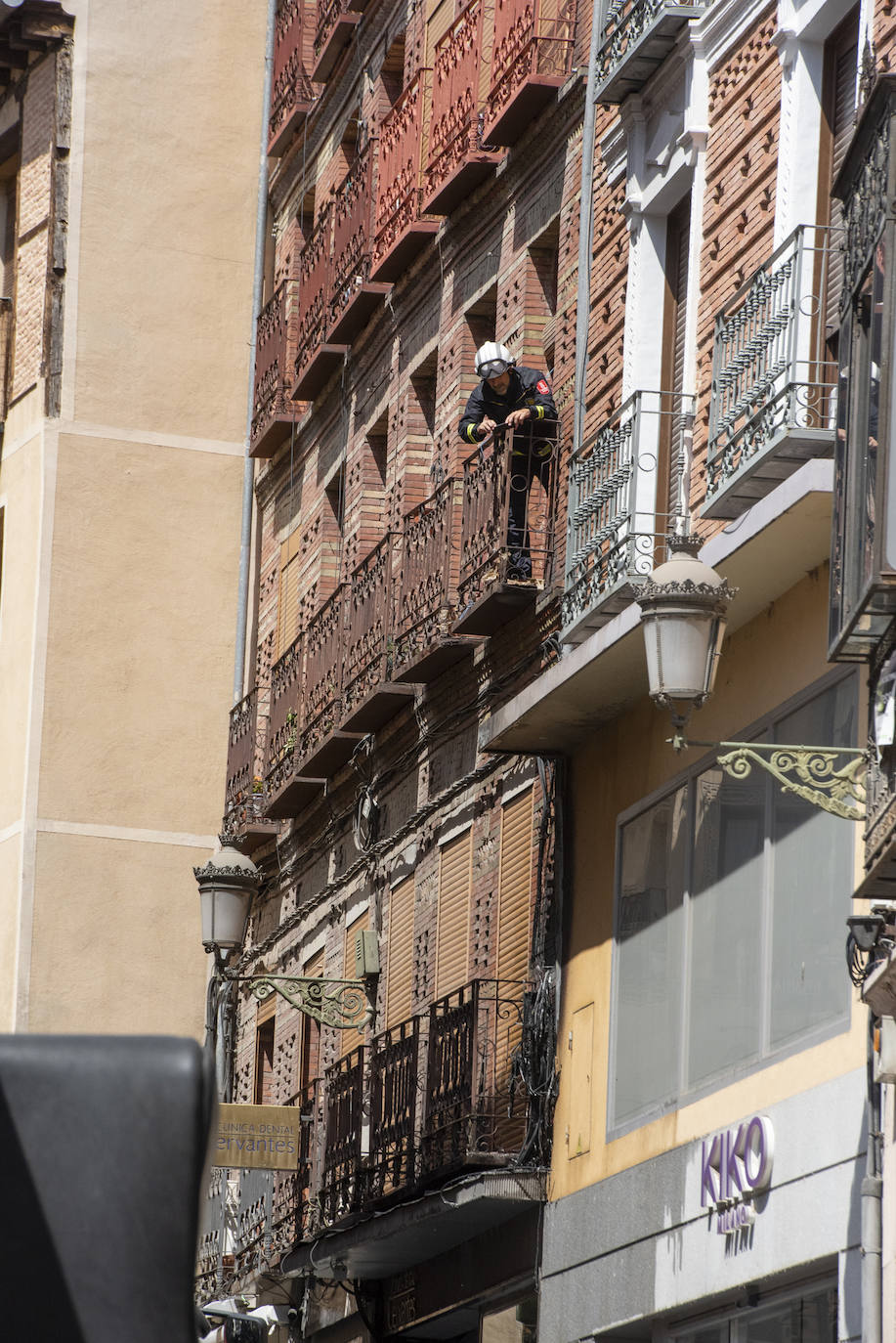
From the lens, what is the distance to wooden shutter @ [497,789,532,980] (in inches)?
657

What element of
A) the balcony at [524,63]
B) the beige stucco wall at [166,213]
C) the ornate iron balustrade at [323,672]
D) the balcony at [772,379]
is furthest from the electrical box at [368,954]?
the beige stucco wall at [166,213]

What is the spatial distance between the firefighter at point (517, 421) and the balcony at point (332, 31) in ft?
25.1

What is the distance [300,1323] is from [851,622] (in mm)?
14361

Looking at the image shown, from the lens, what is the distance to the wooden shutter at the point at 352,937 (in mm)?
20936

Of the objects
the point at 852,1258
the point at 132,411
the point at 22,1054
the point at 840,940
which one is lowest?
the point at 22,1054

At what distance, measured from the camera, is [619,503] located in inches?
578

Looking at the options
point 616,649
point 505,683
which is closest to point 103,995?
point 505,683

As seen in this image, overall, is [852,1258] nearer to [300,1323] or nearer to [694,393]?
[694,393]

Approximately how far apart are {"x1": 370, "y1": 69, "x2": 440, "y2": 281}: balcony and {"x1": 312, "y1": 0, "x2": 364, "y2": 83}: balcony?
272 centimetres

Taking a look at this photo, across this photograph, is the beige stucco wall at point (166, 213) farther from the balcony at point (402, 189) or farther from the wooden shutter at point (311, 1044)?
the wooden shutter at point (311, 1044)

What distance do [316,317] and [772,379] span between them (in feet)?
39.4

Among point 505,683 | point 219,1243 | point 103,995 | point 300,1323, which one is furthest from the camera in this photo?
point 103,995

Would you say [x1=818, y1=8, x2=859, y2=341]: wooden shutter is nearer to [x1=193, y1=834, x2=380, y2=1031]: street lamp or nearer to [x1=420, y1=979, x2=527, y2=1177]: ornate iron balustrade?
[x1=420, y1=979, x2=527, y2=1177]: ornate iron balustrade

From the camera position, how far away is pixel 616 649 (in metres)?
14.1
